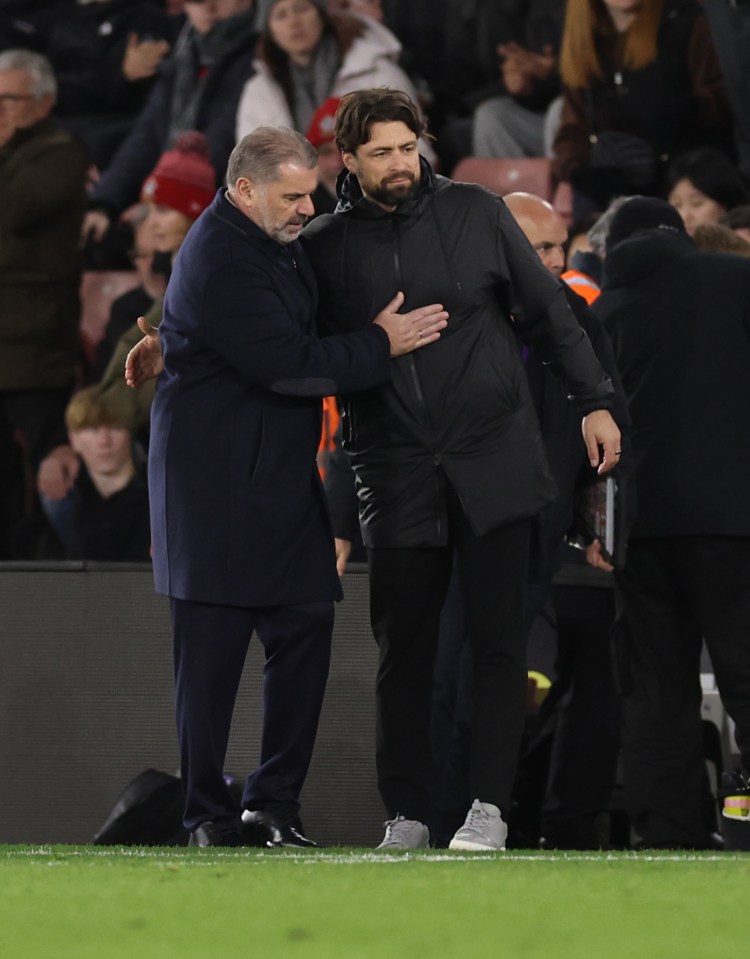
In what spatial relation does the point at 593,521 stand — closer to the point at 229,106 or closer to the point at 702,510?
the point at 702,510

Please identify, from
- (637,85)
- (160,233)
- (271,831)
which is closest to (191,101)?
(160,233)

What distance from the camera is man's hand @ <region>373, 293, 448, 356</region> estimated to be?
5.15 m

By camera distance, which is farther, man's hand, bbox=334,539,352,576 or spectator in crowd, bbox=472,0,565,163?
spectator in crowd, bbox=472,0,565,163

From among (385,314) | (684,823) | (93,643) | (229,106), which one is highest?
(229,106)

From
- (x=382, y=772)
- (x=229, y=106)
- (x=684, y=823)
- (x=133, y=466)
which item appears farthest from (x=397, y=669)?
(x=229, y=106)

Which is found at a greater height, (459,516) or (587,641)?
(459,516)

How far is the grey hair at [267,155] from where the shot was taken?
5242 millimetres

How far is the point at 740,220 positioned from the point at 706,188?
596 mm

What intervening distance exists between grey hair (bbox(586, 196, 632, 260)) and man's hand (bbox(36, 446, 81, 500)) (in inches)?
127

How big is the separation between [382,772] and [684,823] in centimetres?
115

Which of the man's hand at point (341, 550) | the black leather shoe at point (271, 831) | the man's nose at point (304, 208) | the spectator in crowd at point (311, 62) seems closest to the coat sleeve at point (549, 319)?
the man's nose at point (304, 208)

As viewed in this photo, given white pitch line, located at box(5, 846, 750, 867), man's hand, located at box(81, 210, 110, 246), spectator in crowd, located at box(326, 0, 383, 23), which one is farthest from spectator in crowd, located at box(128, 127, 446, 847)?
spectator in crowd, located at box(326, 0, 383, 23)

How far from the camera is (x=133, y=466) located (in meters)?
8.96

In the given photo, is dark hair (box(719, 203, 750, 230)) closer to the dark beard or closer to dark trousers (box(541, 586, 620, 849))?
dark trousers (box(541, 586, 620, 849))
